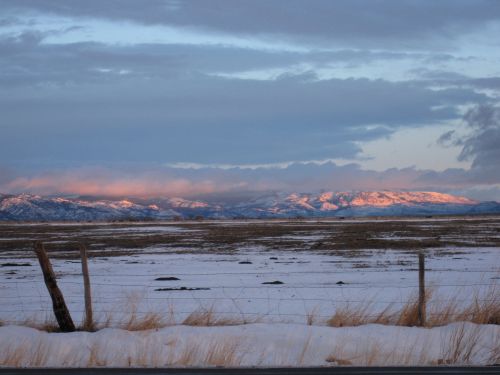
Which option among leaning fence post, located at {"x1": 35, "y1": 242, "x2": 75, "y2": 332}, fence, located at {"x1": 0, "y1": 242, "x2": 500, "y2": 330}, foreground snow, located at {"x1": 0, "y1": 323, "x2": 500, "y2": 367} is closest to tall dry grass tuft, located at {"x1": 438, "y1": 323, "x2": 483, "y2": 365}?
foreground snow, located at {"x1": 0, "y1": 323, "x2": 500, "y2": 367}

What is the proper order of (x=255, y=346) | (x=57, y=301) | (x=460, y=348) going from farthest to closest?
(x=57, y=301)
(x=255, y=346)
(x=460, y=348)

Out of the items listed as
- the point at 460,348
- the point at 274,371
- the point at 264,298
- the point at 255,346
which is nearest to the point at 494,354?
the point at 460,348

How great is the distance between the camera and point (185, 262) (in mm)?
31594

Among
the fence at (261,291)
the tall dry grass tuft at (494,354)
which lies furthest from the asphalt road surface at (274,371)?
the fence at (261,291)

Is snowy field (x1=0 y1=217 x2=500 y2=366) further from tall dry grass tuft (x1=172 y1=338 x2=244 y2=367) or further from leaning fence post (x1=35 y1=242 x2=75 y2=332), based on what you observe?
leaning fence post (x1=35 y1=242 x2=75 y2=332)

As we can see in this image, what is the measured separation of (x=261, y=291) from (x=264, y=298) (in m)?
1.75

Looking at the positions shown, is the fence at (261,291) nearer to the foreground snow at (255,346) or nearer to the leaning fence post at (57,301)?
the leaning fence post at (57,301)

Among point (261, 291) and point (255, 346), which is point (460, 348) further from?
point (261, 291)

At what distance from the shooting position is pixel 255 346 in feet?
30.2

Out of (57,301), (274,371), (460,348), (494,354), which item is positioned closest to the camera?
(274,371)

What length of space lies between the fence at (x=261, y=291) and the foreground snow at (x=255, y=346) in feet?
2.81

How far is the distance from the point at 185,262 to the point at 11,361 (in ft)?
76.5

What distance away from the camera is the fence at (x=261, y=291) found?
12.7 metres

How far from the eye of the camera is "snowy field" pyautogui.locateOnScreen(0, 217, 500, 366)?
901cm
